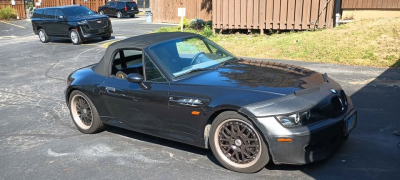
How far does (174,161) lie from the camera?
455 cm

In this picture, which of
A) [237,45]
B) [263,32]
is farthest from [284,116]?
[263,32]

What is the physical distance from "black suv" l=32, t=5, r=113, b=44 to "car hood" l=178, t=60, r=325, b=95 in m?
13.2

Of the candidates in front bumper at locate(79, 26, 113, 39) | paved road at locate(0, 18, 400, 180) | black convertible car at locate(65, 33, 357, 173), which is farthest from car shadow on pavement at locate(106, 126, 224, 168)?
front bumper at locate(79, 26, 113, 39)

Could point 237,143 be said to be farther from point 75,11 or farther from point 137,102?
point 75,11

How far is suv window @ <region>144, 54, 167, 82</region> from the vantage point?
468 cm

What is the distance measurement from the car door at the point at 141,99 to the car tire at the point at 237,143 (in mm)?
724

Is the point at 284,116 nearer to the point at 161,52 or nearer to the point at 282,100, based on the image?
the point at 282,100

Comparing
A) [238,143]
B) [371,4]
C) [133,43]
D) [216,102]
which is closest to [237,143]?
[238,143]

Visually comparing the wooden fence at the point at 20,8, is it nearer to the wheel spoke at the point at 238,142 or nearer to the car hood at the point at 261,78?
the car hood at the point at 261,78

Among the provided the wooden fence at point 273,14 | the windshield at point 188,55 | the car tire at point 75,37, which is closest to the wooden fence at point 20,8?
the car tire at point 75,37

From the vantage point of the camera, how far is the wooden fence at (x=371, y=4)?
13055 mm

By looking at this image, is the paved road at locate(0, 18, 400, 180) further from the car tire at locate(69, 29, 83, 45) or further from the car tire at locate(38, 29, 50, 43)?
the car tire at locate(38, 29, 50, 43)

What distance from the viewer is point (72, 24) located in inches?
671

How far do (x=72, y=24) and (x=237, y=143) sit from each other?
1479 centimetres
